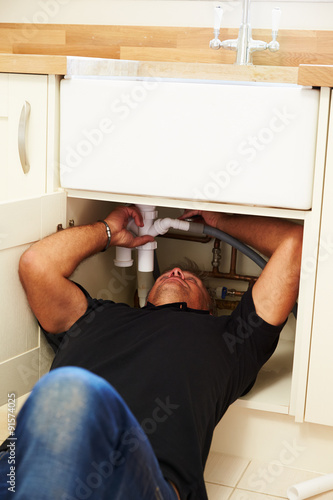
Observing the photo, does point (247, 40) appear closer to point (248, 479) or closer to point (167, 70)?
point (167, 70)

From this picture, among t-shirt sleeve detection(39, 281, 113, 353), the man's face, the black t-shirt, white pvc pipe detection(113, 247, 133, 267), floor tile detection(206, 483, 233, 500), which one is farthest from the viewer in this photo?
white pvc pipe detection(113, 247, 133, 267)

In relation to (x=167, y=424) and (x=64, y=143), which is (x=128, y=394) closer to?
(x=167, y=424)

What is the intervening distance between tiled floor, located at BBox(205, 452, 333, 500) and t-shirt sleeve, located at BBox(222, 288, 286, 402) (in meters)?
0.21

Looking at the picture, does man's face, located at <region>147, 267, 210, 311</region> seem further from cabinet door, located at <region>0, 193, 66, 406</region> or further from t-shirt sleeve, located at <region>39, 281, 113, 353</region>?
cabinet door, located at <region>0, 193, 66, 406</region>

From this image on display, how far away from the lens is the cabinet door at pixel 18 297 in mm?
1427

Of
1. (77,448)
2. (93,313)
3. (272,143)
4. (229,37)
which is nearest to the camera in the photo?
(77,448)

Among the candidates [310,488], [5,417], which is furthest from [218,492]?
[5,417]

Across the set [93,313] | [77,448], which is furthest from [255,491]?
[77,448]

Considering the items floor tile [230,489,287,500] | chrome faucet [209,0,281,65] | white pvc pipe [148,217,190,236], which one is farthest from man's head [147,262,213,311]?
chrome faucet [209,0,281,65]

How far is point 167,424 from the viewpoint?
1.24 m

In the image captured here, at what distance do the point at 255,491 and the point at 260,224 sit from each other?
0.66 m


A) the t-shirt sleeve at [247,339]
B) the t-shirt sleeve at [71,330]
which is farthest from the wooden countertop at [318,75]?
the t-shirt sleeve at [71,330]

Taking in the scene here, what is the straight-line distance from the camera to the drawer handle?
1591 millimetres

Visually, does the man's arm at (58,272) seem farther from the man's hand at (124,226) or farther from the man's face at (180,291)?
the man's face at (180,291)
